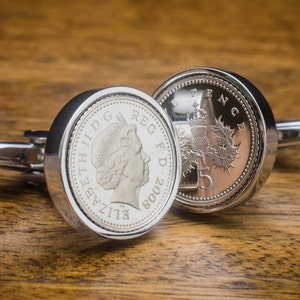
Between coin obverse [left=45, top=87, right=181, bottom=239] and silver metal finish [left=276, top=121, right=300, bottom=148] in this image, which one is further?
silver metal finish [left=276, top=121, right=300, bottom=148]

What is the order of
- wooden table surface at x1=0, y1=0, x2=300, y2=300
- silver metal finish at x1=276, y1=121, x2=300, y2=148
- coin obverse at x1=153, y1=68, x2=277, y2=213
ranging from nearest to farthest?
1. wooden table surface at x1=0, y1=0, x2=300, y2=300
2. coin obverse at x1=153, y1=68, x2=277, y2=213
3. silver metal finish at x1=276, y1=121, x2=300, y2=148

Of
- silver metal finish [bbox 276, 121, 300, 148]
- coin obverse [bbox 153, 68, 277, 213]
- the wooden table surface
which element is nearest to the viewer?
the wooden table surface

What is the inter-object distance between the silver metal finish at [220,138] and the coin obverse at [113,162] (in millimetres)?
44

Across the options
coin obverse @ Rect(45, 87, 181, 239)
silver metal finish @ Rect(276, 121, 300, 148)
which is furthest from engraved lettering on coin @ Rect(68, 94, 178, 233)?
silver metal finish @ Rect(276, 121, 300, 148)

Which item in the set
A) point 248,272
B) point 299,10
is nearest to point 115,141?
point 248,272

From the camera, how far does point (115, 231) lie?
2.80 feet

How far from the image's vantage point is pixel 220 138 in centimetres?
94

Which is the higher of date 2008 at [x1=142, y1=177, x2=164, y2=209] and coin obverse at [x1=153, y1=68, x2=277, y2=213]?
coin obverse at [x1=153, y1=68, x2=277, y2=213]

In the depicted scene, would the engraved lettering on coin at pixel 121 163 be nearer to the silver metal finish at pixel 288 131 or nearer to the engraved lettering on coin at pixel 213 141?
the engraved lettering on coin at pixel 213 141

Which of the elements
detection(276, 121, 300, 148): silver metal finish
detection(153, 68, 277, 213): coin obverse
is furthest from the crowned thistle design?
detection(276, 121, 300, 148): silver metal finish

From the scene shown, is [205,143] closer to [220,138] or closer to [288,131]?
[220,138]

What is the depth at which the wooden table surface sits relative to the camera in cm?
81

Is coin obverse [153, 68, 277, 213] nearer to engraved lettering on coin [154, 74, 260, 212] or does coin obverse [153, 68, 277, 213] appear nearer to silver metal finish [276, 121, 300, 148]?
engraved lettering on coin [154, 74, 260, 212]

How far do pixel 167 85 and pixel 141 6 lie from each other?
106 centimetres
